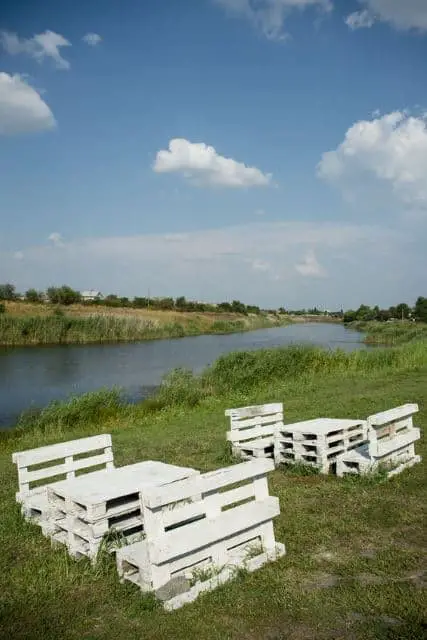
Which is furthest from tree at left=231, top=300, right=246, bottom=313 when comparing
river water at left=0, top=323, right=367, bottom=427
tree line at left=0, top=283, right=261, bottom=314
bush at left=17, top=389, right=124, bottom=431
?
bush at left=17, top=389, right=124, bottom=431

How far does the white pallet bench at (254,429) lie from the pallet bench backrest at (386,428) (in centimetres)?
134

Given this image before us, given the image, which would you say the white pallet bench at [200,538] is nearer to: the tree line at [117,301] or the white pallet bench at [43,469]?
the white pallet bench at [43,469]

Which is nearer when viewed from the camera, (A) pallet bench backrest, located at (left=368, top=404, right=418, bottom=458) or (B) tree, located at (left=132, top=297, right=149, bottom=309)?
(A) pallet bench backrest, located at (left=368, top=404, right=418, bottom=458)

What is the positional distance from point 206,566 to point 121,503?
1.00 m

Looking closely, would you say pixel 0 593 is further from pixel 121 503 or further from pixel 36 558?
pixel 121 503

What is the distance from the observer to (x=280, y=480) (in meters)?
6.35

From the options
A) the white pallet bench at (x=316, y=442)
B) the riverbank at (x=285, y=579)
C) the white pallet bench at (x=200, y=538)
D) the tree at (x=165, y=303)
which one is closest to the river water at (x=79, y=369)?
the white pallet bench at (x=316, y=442)

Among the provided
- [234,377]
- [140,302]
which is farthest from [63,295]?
[234,377]

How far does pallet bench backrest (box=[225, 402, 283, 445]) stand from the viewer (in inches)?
294

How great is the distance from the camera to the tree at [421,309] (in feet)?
253

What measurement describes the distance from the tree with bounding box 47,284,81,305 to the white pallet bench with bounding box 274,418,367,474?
6741cm

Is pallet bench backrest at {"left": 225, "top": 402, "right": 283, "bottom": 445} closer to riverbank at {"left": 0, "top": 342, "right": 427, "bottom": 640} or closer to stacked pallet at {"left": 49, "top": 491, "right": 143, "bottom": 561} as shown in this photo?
riverbank at {"left": 0, "top": 342, "right": 427, "bottom": 640}

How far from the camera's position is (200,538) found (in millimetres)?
3855

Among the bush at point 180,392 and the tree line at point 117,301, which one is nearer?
the bush at point 180,392
